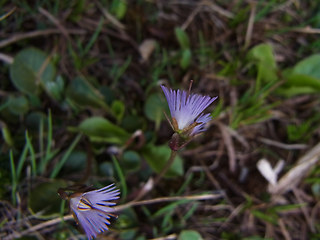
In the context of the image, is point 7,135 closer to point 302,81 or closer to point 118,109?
point 118,109

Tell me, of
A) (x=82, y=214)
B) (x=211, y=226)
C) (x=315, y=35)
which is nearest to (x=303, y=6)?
(x=315, y=35)

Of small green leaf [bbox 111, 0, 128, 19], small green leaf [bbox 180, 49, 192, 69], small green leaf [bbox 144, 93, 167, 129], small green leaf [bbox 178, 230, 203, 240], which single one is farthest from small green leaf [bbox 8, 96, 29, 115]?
small green leaf [bbox 178, 230, 203, 240]

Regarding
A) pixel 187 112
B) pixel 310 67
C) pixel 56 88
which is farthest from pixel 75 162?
pixel 310 67

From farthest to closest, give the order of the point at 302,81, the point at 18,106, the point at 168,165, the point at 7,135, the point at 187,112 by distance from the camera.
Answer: the point at 302,81, the point at 18,106, the point at 7,135, the point at 168,165, the point at 187,112

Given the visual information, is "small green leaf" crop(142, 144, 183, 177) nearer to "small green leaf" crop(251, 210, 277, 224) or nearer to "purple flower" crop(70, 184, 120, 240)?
"small green leaf" crop(251, 210, 277, 224)

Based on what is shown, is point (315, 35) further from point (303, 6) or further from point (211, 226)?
point (211, 226)

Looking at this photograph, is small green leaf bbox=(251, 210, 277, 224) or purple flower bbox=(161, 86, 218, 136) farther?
small green leaf bbox=(251, 210, 277, 224)
